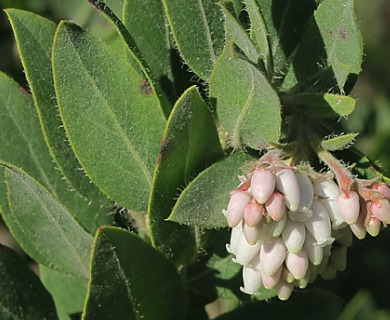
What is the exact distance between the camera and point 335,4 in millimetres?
1832

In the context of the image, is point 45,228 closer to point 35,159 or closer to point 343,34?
point 35,159

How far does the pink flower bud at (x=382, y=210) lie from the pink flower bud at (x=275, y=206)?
8.0 inches

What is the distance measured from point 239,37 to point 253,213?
398 millimetres

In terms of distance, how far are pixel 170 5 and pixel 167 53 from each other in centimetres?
21

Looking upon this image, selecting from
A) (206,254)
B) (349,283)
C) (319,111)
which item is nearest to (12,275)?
(206,254)

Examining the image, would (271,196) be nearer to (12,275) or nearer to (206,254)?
(206,254)

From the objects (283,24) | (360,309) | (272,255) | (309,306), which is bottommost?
(360,309)

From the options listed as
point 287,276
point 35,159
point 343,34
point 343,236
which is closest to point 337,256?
point 343,236

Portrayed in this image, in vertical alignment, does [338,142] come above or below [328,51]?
below

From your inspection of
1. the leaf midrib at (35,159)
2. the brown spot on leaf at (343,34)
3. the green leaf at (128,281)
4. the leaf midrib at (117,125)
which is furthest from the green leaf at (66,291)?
the brown spot on leaf at (343,34)

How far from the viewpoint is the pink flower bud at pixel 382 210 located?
1692 mm

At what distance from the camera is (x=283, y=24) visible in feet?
6.44

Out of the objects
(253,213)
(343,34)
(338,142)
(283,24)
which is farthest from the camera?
(283,24)

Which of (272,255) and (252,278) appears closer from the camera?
(272,255)
